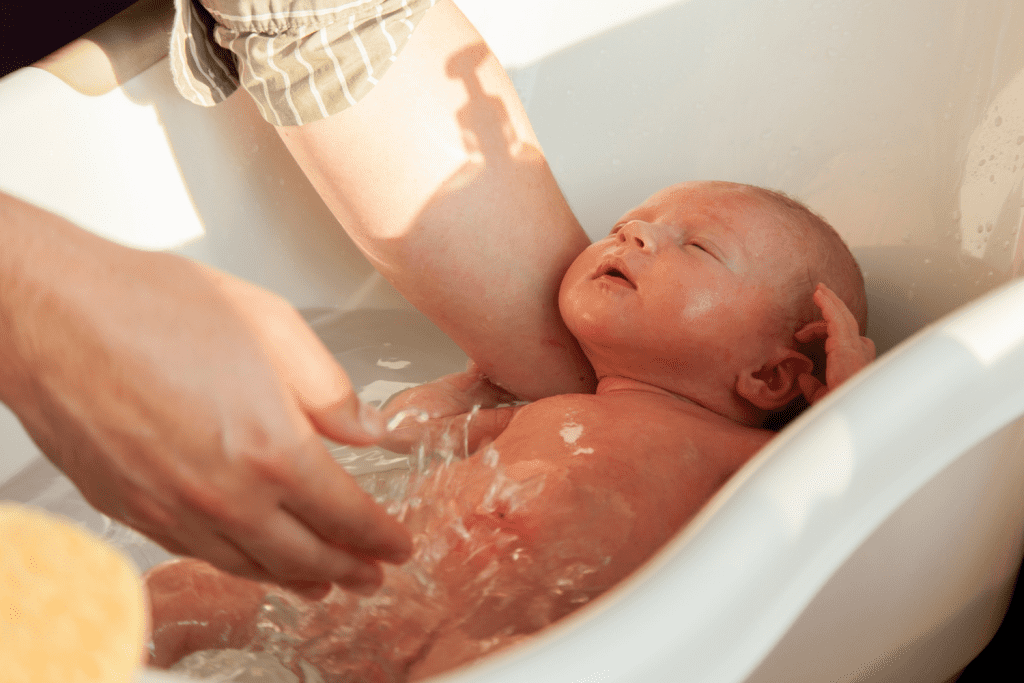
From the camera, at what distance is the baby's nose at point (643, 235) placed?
0.90m

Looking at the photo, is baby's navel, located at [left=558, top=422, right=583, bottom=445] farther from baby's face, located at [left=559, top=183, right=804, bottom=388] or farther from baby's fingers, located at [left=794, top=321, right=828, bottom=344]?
baby's fingers, located at [left=794, top=321, right=828, bottom=344]

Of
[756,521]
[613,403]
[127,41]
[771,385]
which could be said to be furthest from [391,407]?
[756,521]

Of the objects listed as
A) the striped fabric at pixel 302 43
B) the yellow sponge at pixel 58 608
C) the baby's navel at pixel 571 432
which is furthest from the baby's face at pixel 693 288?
the yellow sponge at pixel 58 608

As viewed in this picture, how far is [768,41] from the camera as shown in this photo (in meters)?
1.26

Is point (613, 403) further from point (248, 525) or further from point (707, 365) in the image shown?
point (248, 525)

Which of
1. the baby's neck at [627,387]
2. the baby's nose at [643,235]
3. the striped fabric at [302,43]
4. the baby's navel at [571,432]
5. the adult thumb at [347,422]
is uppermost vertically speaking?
the striped fabric at [302,43]

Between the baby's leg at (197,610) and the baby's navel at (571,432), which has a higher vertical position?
the baby's leg at (197,610)

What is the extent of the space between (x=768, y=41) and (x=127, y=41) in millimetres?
934

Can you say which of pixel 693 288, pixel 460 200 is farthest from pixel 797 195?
pixel 460 200

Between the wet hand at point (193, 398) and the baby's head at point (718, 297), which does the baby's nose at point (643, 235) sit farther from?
the wet hand at point (193, 398)

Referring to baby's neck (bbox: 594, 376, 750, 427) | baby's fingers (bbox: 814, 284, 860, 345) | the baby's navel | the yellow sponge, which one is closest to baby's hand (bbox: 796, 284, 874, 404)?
baby's fingers (bbox: 814, 284, 860, 345)

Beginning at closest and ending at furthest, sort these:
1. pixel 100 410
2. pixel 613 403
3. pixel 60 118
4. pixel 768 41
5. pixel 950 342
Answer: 1. pixel 100 410
2. pixel 950 342
3. pixel 613 403
4. pixel 60 118
5. pixel 768 41

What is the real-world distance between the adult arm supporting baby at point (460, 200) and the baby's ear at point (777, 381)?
0.23 m

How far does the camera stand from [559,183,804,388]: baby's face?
88cm
